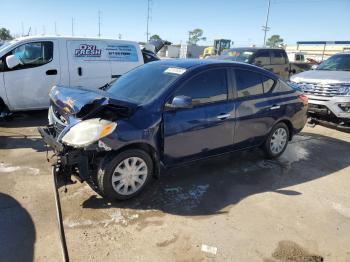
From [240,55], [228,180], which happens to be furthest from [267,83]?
[240,55]

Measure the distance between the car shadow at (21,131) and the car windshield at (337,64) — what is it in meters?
7.44

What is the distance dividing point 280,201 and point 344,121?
451cm

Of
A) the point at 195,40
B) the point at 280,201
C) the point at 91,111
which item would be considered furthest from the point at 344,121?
the point at 195,40

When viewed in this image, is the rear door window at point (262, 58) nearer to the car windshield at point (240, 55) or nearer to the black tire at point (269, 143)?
the car windshield at point (240, 55)

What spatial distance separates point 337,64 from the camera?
353 inches

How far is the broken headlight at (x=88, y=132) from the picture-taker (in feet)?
11.9

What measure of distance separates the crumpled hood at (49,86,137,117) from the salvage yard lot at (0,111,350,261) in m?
1.08

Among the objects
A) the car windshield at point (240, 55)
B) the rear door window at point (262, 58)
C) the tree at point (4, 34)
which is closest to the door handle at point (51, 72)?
the car windshield at point (240, 55)

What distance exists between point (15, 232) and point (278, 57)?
1221 cm

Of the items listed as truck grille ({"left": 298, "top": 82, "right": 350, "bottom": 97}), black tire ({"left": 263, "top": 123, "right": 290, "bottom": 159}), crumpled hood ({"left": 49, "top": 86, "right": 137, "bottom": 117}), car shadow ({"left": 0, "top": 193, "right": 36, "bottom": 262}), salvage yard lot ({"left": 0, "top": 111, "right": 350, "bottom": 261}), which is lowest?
car shadow ({"left": 0, "top": 193, "right": 36, "bottom": 262})

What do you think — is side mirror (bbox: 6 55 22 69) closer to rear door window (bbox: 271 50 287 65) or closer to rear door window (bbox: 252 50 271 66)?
rear door window (bbox: 252 50 271 66)

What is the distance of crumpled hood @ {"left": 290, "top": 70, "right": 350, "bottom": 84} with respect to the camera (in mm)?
7715

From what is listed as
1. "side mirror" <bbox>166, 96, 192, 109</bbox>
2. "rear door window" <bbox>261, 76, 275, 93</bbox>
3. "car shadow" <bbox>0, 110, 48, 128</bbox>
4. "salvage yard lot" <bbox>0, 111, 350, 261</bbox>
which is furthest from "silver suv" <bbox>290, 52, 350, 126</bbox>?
→ "car shadow" <bbox>0, 110, 48, 128</bbox>

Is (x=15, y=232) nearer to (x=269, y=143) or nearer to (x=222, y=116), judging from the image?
(x=222, y=116)
